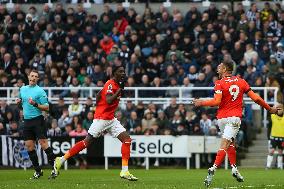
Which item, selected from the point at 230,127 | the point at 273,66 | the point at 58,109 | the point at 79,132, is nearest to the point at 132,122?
the point at 79,132

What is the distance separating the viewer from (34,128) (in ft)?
70.9

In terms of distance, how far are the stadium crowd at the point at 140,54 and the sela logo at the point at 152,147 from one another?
1.33 ft

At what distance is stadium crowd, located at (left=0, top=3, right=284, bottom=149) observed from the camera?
1205 inches

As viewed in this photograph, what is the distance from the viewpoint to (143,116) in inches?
1211

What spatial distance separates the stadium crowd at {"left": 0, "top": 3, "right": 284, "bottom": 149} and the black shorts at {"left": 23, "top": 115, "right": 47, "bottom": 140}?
8247 mm

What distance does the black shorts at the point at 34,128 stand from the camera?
2156 centimetres

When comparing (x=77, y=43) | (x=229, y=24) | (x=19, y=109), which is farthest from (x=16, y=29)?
(x=229, y=24)

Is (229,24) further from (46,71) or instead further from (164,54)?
(46,71)

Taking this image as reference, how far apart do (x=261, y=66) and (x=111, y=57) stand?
5.33 meters

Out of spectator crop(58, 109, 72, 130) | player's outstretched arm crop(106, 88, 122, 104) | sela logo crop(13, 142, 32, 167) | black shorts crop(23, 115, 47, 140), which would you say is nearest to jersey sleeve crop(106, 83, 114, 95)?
player's outstretched arm crop(106, 88, 122, 104)

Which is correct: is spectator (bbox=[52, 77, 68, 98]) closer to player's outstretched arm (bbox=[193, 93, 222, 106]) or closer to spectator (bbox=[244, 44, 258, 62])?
spectator (bbox=[244, 44, 258, 62])

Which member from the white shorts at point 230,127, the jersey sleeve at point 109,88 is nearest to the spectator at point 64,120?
the jersey sleeve at point 109,88

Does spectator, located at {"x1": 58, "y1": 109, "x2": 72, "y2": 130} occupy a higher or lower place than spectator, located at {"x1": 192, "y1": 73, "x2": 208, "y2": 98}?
lower

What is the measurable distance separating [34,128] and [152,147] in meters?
8.49
